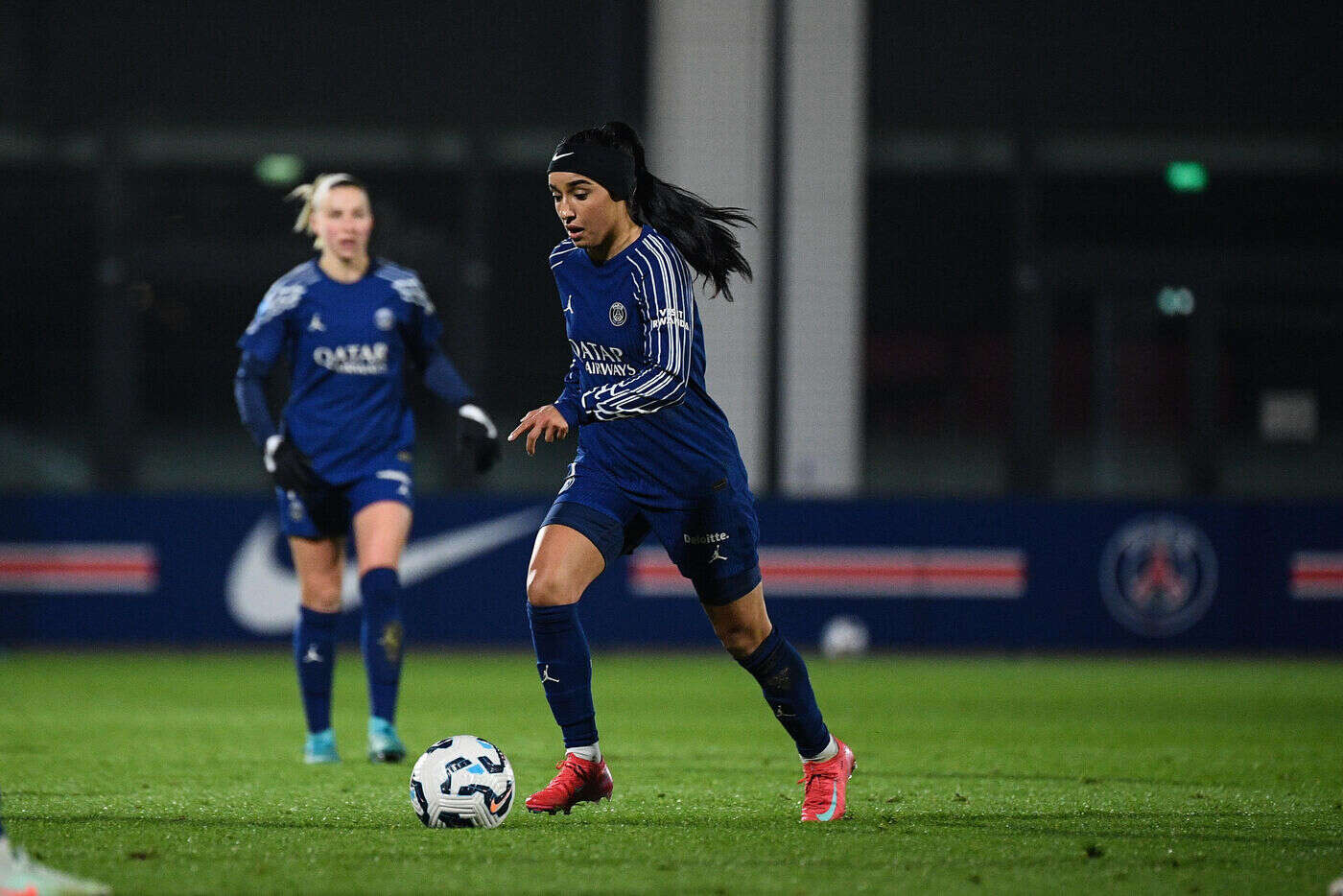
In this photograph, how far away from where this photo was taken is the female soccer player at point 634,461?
16.1 ft

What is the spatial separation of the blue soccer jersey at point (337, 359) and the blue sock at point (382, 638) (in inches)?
15.2

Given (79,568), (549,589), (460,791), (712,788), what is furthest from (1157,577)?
(460,791)

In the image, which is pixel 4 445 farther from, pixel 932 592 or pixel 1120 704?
pixel 1120 704

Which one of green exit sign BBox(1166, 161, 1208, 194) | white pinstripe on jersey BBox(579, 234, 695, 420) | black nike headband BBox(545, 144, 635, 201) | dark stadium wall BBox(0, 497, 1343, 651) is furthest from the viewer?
green exit sign BBox(1166, 161, 1208, 194)

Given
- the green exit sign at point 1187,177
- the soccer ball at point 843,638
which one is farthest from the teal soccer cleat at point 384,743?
the green exit sign at point 1187,177

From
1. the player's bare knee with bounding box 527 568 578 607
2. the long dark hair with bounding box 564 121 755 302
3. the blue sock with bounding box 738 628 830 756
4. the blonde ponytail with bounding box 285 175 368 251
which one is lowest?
the blue sock with bounding box 738 628 830 756

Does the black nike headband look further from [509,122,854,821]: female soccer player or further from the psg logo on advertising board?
the psg logo on advertising board

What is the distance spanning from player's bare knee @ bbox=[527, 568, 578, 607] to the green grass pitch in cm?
59

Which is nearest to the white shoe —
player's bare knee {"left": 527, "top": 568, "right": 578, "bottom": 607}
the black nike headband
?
player's bare knee {"left": 527, "top": 568, "right": 578, "bottom": 607}

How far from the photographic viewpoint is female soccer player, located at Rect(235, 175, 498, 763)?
6.64m

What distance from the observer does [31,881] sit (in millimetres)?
3518

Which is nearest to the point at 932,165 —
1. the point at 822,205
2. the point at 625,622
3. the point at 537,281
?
the point at 822,205

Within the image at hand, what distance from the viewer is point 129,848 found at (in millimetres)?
4398

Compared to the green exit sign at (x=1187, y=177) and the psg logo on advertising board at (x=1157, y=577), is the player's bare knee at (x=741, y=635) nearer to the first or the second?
the psg logo on advertising board at (x=1157, y=577)
